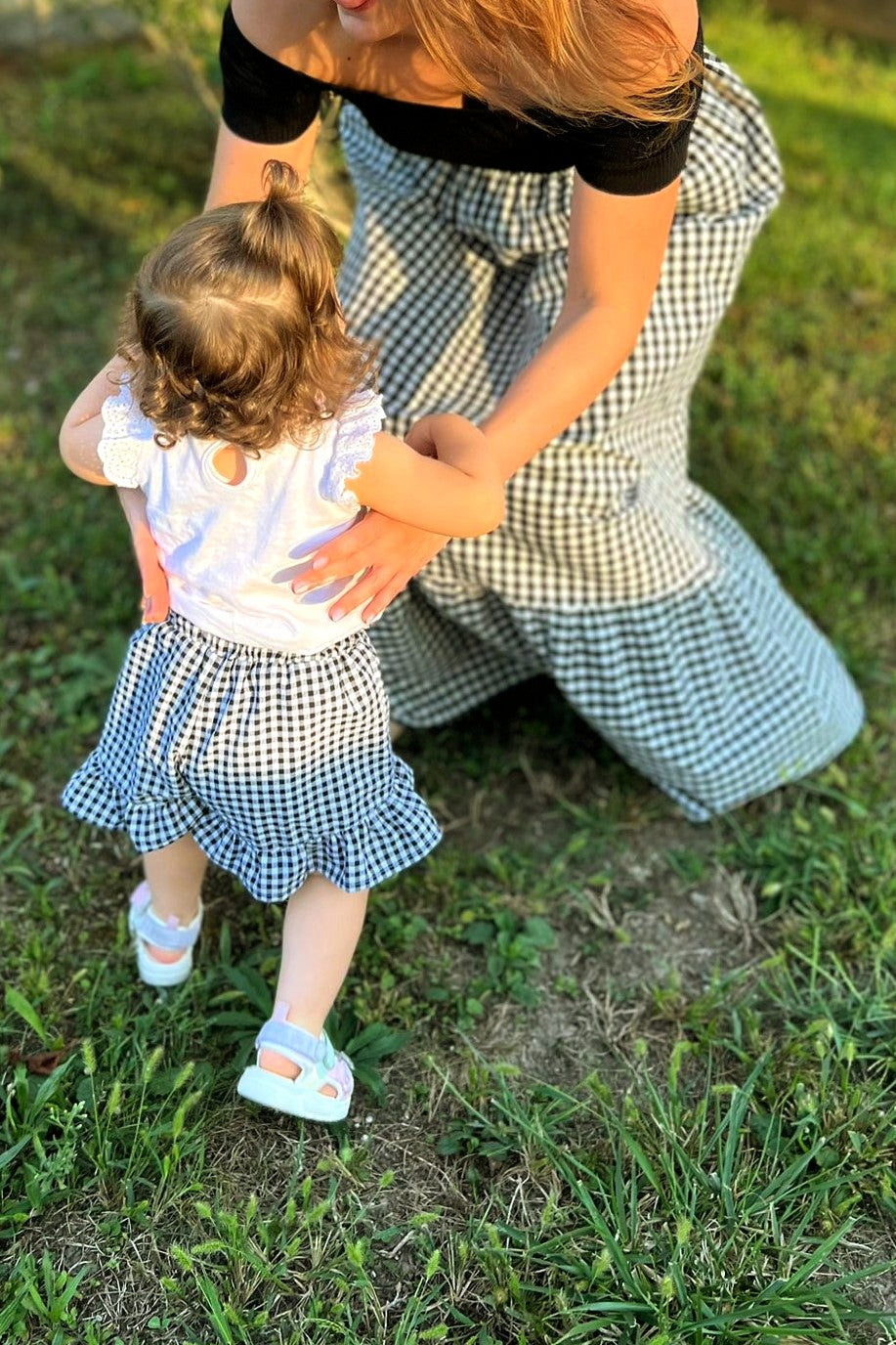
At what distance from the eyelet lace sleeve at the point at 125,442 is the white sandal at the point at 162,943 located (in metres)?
0.69

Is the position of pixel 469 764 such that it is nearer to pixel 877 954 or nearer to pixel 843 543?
pixel 877 954

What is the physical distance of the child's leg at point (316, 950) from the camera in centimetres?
172

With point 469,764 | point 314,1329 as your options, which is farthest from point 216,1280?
point 469,764

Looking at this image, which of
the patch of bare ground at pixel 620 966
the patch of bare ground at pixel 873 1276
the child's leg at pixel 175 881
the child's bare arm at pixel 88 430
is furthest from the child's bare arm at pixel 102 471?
the patch of bare ground at pixel 873 1276

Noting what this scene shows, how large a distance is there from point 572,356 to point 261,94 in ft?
1.94

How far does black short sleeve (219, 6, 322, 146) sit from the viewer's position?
1.87 meters

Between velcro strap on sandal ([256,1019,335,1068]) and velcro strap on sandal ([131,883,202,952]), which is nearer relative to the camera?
velcro strap on sandal ([256,1019,335,1068])

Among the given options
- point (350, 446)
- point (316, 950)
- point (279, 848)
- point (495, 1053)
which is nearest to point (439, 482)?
point (350, 446)

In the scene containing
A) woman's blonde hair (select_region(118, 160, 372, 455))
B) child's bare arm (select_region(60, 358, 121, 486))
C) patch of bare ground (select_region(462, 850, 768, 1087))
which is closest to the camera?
woman's blonde hair (select_region(118, 160, 372, 455))

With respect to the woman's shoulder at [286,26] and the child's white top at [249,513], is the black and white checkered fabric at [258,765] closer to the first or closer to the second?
the child's white top at [249,513]

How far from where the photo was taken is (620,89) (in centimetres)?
162

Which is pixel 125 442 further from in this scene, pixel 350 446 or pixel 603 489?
pixel 603 489

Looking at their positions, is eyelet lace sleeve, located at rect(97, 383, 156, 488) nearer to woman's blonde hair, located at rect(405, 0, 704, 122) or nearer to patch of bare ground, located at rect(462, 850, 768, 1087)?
Answer: woman's blonde hair, located at rect(405, 0, 704, 122)

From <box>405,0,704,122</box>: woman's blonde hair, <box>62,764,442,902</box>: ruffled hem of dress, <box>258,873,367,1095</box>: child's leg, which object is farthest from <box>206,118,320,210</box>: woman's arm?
<box>258,873,367,1095</box>: child's leg
